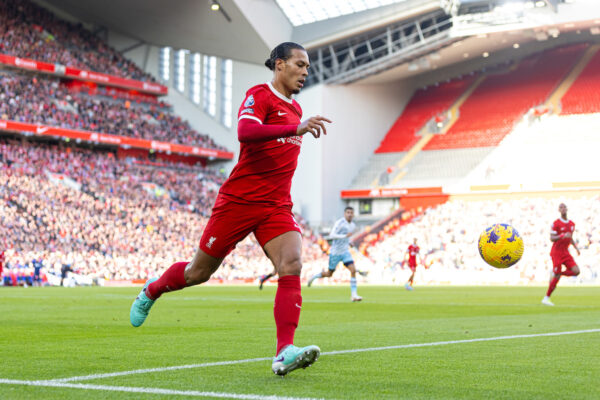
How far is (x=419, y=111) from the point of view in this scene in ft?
185

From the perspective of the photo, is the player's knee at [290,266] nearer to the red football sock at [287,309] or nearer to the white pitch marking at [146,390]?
the red football sock at [287,309]

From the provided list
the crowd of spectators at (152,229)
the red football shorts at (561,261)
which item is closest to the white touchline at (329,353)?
the red football shorts at (561,261)

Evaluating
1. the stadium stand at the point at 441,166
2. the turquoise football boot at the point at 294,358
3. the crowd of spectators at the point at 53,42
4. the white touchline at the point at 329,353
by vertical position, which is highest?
the crowd of spectators at the point at 53,42

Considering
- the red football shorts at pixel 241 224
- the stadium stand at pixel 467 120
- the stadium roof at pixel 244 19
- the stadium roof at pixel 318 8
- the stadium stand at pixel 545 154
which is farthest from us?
the stadium stand at pixel 467 120

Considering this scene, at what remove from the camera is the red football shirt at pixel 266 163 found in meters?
5.75

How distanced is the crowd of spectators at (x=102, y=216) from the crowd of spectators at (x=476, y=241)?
190 inches

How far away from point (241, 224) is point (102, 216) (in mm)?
37392

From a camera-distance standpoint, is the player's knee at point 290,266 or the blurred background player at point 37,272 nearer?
the player's knee at point 290,266

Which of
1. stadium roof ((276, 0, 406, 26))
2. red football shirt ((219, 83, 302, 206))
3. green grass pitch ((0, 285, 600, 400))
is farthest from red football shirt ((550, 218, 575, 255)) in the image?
stadium roof ((276, 0, 406, 26))

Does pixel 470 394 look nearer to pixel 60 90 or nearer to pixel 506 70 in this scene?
pixel 60 90

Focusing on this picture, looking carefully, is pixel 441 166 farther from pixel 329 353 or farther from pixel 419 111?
pixel 329 353

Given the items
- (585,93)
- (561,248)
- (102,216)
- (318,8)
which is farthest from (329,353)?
(585,93)

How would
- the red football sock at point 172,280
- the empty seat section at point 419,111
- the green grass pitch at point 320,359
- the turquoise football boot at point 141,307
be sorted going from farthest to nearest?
the empty seat section at point 419,111, the turquoise football boot at point 141,307, the red football sock at point 172,280, the green grass pitch at point 320,359

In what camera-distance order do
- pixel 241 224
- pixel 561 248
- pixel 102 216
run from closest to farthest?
1. pixel 241 224
2. pixel 561 248
3. pixel 102 216
